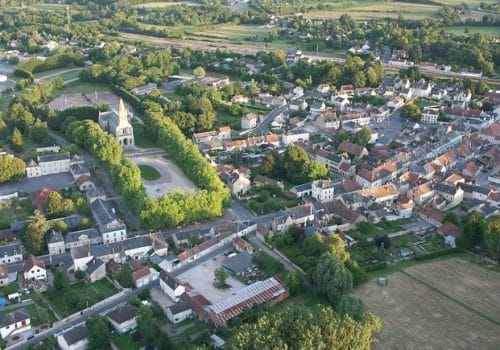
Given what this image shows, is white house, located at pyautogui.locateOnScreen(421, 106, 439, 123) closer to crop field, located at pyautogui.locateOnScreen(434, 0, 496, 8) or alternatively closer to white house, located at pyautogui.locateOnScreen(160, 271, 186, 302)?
white house, located at pyautogui.locateOnScreen(160, 271, 186, 302)

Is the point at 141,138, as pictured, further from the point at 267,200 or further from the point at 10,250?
the point at 10,250

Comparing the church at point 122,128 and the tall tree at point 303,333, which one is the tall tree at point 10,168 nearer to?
the church at point 122,128

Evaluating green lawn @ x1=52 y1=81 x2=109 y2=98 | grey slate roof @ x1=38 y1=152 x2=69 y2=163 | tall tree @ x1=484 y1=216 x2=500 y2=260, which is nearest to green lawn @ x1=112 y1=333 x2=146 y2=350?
tall tree @ x1=484 y1=216 x2=500 y2=260

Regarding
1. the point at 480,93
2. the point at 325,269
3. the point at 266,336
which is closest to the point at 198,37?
the point at 480,93

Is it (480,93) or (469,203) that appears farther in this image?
(480,93)

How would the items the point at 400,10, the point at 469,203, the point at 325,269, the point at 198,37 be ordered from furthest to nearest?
1. the point at 400,10
2. the point at 198,37
3. the point at 469,203
4. the point at 325,269

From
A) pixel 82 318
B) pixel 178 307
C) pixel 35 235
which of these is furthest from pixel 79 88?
pixel 178 307

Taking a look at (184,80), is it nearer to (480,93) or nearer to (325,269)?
(480,93)

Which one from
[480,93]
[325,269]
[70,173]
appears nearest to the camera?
[325,269]
